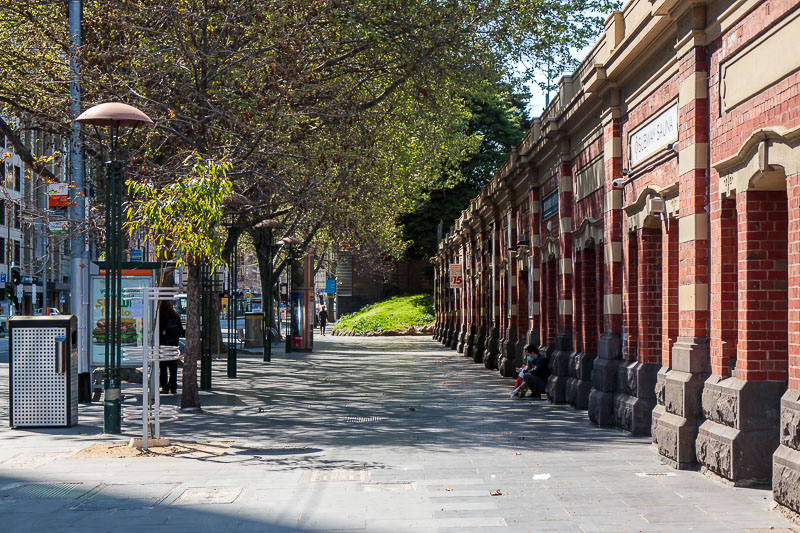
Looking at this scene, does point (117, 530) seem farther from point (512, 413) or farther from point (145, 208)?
point (512, 413)

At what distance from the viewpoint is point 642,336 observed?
45.0 ft

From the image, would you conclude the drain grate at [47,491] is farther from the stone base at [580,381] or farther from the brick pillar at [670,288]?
the stone base at [580,381]

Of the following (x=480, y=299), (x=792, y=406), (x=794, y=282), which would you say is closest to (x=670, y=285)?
(x=794, y=282)

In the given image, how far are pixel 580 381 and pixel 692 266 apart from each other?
22.0ft

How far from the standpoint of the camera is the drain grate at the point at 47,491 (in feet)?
30.0

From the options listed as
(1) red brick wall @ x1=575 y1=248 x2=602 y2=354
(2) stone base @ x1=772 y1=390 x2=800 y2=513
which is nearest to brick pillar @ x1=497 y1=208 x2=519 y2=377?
(1) red brick wall @ x1=575 y1=248 x2=602 y2=354

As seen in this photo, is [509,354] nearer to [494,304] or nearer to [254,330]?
[494,304]

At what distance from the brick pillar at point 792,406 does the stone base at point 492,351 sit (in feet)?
71.6

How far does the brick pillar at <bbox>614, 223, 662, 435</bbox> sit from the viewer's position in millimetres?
13336

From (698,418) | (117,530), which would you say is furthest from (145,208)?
(698,418)

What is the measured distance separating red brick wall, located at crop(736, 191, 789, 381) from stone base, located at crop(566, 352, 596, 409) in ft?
24.3

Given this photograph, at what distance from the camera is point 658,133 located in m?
12.9

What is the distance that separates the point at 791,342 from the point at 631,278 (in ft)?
20.4

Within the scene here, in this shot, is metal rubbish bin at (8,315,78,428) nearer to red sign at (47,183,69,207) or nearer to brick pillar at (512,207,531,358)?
red sign at (47,183,69,207)
